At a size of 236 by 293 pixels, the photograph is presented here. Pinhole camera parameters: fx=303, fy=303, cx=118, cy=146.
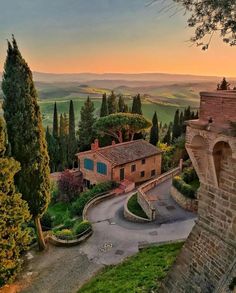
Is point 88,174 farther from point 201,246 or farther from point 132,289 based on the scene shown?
point 201,246

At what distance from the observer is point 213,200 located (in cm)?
711

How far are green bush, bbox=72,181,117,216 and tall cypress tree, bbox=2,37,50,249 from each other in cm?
1047

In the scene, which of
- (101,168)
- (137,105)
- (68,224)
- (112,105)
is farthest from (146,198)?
(112,105)

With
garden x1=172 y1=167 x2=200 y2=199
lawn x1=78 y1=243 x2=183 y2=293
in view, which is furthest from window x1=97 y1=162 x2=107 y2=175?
lawn x1=78 y1=243 x2=183 y2=293

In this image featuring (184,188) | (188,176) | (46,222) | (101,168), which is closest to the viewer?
(184,188)

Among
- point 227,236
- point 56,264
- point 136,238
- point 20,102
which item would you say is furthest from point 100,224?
point 227,236

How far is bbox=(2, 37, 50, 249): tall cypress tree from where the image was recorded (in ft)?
53.8

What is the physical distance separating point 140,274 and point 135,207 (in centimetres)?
1275

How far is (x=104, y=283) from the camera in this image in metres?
13.1

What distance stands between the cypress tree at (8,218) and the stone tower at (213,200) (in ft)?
29.8

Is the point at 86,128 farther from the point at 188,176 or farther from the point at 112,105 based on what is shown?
the point at 188,176

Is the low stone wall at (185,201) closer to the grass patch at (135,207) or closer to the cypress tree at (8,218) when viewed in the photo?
the grass patch at (135,207)

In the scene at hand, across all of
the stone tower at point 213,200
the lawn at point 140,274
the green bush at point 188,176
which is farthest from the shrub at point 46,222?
the stone tower at point 213,200

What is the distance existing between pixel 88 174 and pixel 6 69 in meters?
19.5
